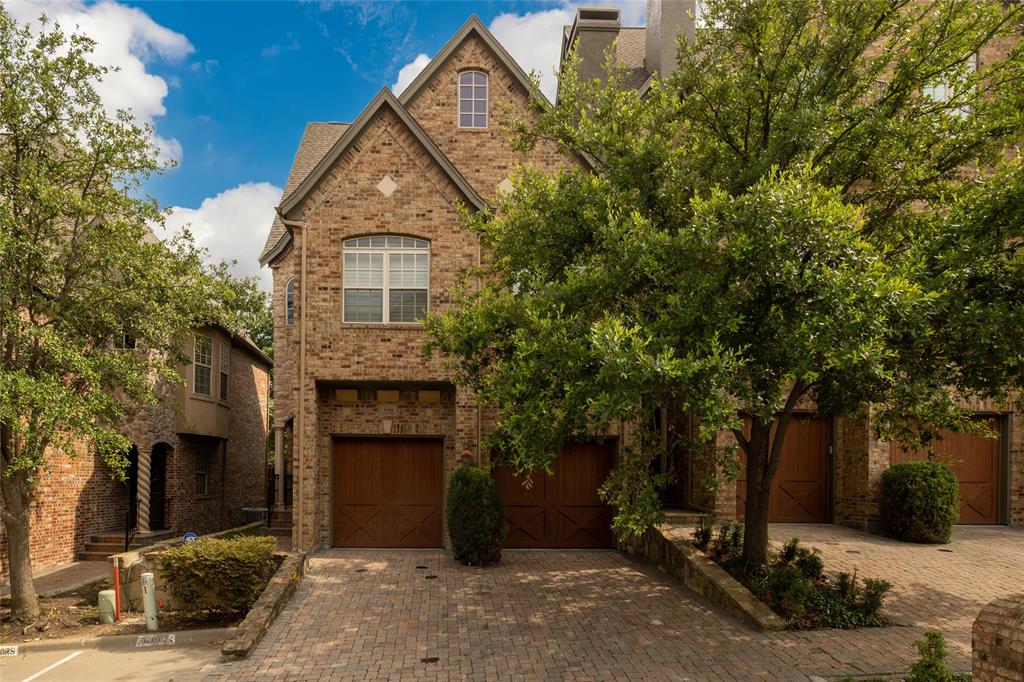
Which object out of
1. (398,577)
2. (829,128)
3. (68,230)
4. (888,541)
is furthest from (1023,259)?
(68,230)

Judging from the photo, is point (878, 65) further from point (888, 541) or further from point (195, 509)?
point (195, 509)

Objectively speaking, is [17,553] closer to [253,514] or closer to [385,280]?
[385,280]

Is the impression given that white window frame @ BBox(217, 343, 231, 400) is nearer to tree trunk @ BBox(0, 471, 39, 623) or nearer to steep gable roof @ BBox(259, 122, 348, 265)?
steep gable roof @ BBox(259, 122, 348, 265)

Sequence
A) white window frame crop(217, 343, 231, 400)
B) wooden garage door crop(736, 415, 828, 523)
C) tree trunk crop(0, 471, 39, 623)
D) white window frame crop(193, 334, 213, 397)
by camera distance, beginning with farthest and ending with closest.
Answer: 1. white window frame crop(217, 343, 231, 400)
2. white window frame crop(193, 334, 213, 397)
3. wooden garage door crop(736, 415, 828, 523)
4. tree trunk crop(0, 471, 39, 623)

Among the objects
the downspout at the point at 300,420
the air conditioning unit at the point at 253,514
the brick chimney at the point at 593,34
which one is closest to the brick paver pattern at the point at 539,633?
the downspout at the point at 300,420

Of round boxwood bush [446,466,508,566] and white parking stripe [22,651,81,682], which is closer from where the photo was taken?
white parking stripe [22,651,81,682]

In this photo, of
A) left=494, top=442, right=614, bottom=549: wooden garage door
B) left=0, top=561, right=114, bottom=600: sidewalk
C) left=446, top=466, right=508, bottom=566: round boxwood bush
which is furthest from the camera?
left=494, top=442, right=614, bottom=549: wooden garage door

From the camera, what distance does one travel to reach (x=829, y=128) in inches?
360

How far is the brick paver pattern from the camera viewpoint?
7.75 meters

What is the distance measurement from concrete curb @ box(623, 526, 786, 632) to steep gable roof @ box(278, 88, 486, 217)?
790cm

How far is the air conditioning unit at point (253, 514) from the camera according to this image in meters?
22.2

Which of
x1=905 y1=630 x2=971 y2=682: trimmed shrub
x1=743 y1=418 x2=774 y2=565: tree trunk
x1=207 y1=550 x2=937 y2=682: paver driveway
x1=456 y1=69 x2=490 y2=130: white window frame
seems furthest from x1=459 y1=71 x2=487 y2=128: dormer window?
x1=905 y1=630 x2=971 y2=682: trimmed shrub

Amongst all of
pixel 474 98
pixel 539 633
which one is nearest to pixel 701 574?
pixel 539 633

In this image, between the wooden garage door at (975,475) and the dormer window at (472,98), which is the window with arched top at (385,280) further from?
the wooden garage door at (975,475)
